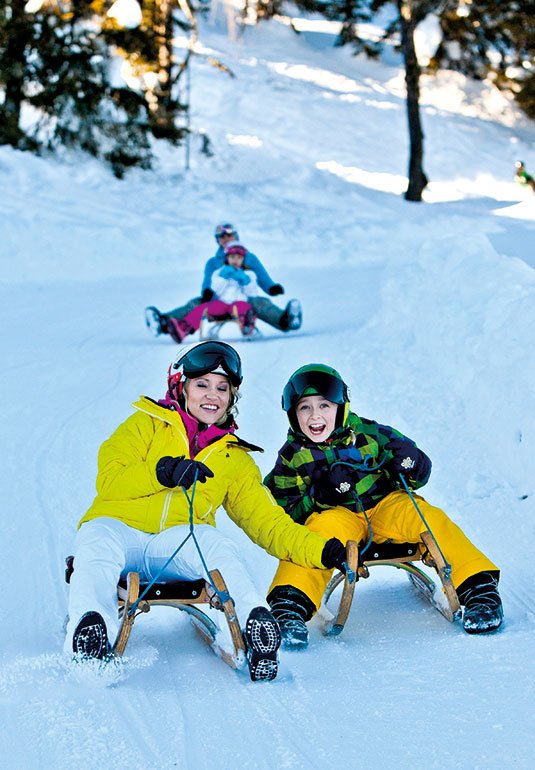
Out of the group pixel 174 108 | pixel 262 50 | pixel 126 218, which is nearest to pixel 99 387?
pixel 126 218

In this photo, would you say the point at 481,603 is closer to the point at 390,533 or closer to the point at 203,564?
the point at 390,533

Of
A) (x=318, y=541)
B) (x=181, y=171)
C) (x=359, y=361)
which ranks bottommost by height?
(x=181, y=171)

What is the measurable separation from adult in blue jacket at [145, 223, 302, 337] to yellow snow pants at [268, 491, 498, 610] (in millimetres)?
5106

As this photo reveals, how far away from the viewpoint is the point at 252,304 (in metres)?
9.12

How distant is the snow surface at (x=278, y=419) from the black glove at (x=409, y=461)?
490mm

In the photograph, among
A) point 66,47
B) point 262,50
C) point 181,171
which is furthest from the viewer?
point 262,50

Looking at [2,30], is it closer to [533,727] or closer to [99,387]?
[99,387]

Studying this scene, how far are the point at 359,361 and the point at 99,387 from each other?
1.91 metres

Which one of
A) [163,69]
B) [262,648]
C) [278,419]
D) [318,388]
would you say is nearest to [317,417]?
[318,388]

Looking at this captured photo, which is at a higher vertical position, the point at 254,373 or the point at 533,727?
the point at 533,727

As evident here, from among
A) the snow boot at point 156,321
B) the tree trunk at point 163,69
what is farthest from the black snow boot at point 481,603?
the tree trunk at point 163,69

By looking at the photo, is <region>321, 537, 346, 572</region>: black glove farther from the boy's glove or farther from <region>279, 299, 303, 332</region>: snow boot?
the boy's glove

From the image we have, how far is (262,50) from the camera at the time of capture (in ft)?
103

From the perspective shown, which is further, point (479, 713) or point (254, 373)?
point (254, 373)
